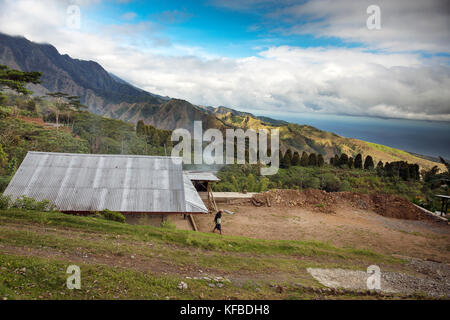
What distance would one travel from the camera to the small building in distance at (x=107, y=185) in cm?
1149

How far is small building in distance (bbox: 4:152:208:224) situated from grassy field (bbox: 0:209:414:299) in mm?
2206

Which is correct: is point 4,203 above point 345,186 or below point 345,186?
above

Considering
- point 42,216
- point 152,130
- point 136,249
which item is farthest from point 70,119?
point 136,249

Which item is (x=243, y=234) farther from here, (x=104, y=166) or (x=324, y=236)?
(x=104, y=166)

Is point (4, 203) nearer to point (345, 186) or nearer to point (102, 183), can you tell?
point (102, 183)

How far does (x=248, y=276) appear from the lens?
6.83 m

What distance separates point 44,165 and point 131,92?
19826cm

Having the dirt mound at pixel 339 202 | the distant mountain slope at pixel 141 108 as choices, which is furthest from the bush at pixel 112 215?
the distant mountain slope at pixel 141 108

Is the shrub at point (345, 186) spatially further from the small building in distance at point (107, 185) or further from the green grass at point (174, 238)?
the small building in distance at point (107, 185)

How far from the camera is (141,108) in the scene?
14188cm

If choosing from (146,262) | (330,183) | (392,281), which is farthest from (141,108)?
(392,281)

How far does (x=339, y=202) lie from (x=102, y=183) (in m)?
17.5

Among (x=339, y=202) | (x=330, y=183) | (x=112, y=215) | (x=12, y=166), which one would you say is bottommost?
(x=339, y=202)

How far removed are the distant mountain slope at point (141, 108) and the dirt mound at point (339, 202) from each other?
62.6 meters
